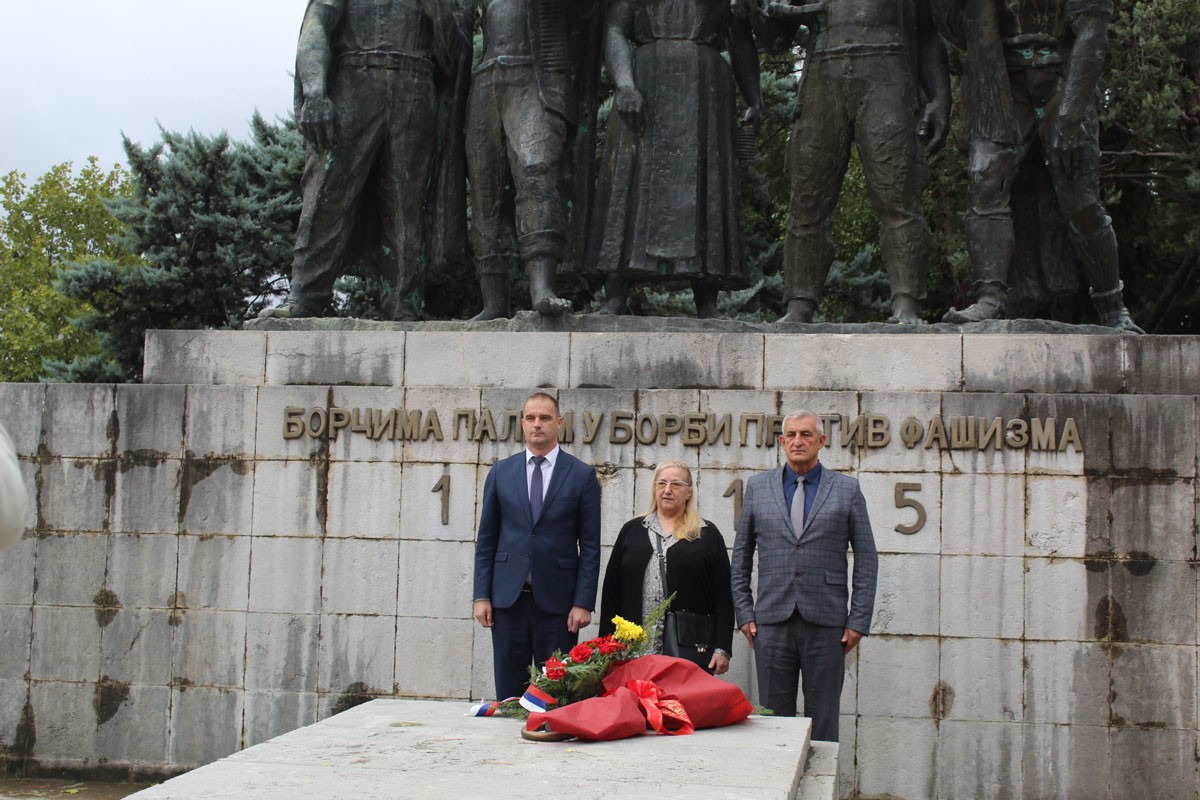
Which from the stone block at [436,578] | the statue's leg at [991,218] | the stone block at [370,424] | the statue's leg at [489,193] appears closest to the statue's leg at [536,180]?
the statue's leg at [489,193]

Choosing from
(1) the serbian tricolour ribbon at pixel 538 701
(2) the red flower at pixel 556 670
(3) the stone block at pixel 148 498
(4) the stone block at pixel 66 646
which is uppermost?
(3) the stone block at pixel 148 498

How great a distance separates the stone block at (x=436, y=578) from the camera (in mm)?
7859

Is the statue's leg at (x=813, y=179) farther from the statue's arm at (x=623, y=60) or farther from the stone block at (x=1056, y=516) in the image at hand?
the stone block at (x=1056, y=516)

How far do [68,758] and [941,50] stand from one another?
6658mm

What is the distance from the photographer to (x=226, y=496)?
817cm

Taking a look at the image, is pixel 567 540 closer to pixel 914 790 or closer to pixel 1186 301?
pixel 914 790

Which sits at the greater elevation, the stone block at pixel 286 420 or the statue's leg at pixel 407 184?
the statue's leg at pixel 407 184

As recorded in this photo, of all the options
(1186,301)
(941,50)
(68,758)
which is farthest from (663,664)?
(1186,301)

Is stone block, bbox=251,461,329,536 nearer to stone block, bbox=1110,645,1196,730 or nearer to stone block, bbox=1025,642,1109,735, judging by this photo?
stone block, bbox=1025,642,1109,735

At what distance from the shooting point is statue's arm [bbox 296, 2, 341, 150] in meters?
8.72

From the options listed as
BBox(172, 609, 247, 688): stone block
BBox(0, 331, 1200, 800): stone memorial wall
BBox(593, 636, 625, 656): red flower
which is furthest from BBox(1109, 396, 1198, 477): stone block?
BBox(172, 609, 247, 688): stone block

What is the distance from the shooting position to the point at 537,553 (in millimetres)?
6387

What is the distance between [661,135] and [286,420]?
2.86 meters

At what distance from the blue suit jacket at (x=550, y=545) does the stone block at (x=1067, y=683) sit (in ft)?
8.13
